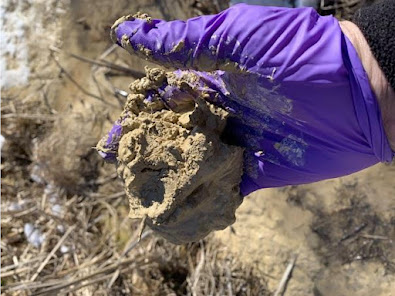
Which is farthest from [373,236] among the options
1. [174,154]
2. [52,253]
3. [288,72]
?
[52,253]

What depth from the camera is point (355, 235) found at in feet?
5.63

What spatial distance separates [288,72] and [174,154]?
1.09 feet

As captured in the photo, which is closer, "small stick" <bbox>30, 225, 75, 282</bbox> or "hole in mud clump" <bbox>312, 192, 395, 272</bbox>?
"hole in mud clump" <bbox>312, 192, 395, 272</bbox>

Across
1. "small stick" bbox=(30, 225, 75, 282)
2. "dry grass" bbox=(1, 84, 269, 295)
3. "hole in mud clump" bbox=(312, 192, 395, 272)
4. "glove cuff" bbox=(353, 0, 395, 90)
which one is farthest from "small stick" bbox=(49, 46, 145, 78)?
"glove cuff" bbox=(353, 0, 395, 90)

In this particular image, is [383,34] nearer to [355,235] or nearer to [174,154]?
[174,154]

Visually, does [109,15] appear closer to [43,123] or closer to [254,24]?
[43,123]

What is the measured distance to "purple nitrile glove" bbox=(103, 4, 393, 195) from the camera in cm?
87

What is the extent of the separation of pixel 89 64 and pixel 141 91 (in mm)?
1177

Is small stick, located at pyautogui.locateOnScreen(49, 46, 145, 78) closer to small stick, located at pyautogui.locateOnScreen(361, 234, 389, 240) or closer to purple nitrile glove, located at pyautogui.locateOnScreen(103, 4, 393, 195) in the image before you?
small stick, located at pyautogui.locateOnScreen(361, 234, 389, 240)

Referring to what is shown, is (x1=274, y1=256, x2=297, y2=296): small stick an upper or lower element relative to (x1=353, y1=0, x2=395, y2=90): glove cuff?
lower

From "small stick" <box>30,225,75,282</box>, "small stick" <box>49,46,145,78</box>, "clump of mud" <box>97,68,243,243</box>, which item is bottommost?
"small stick" <box>30,225,75,282</box>

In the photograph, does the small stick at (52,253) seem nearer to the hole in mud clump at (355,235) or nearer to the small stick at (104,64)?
the small stick at (104,64)

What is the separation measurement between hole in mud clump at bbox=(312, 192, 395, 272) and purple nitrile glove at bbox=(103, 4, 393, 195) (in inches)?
27.4

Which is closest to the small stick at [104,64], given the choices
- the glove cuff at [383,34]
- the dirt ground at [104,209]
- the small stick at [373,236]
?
the dirt ground at [104,209]
